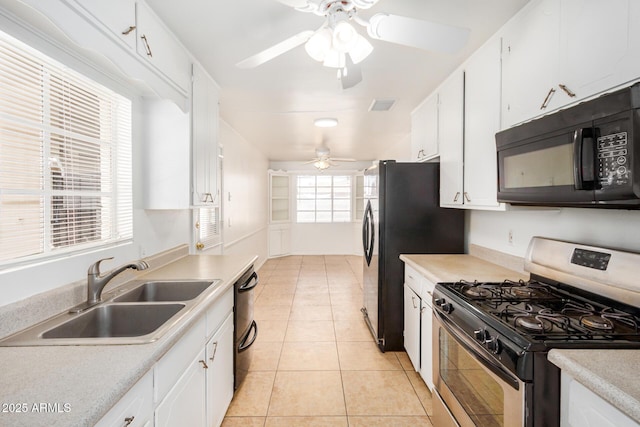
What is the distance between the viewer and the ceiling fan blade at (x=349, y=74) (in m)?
1.53

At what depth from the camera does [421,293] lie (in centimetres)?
214

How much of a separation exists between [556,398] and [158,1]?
2.37m

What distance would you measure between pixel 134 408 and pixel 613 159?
1.74 metres

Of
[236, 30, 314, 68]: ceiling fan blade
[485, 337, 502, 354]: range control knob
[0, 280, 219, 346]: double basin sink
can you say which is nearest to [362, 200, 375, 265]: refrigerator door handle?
[0, 280, 219, 346]: double basin sink

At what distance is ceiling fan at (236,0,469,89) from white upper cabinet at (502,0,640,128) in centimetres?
49

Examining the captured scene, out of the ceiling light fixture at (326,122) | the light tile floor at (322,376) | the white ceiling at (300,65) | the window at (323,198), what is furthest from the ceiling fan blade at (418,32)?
the window at (323,198)

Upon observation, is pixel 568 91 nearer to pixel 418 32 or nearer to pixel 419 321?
pixel 418 32

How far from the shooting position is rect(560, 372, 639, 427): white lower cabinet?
0.77m

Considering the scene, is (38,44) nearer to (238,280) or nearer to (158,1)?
(158,1)

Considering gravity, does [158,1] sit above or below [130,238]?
above

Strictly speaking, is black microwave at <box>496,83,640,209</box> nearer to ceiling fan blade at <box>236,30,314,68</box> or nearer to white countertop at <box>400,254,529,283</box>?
white countertop at <box>400,254,529,283</box>

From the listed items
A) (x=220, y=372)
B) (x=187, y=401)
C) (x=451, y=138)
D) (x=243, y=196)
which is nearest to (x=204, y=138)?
(x=220, y=372)

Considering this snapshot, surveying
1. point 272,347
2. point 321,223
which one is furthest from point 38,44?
point 321,223

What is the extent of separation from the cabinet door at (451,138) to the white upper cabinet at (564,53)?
1.69 ft
